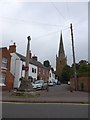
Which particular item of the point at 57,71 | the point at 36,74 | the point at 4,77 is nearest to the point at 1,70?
the point at 4,77

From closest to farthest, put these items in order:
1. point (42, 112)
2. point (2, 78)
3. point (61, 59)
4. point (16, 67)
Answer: point (42, 112), point (2, 78), point (16, 67), point (61, 59)

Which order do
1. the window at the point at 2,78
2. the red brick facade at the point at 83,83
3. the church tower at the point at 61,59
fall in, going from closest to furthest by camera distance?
the red brick facade at the point at 83,83 < the window at the point at 2,78 < the church tower at the point at 61,59

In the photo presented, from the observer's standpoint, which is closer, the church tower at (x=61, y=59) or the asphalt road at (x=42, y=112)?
the asphalt road at (x=42, y=112)

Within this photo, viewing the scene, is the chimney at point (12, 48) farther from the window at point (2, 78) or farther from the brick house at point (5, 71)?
the window at point (2, 78)

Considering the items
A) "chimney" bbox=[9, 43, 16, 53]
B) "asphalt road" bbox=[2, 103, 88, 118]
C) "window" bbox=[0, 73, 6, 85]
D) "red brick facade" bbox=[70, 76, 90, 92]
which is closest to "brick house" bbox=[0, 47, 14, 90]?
"window" bbox=[0, 73, 6, 85]

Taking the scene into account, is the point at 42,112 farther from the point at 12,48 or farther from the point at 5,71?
the point at 12,48

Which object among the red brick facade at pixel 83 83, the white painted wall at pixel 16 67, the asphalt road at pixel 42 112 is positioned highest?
the white painted wall at pixel 16 67

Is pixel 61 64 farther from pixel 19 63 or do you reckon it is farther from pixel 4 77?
pixel 4 77

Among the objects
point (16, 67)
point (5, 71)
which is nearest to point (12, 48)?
point (16, 67)

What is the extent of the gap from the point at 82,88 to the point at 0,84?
1267 centimetres

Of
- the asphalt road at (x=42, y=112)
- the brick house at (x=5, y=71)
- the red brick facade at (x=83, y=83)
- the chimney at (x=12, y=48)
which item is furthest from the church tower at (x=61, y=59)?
the asphalt road at (x=42, y=112)

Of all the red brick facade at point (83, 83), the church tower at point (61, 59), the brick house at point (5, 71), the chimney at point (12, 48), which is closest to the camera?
the red brick facade at point (83, 83)

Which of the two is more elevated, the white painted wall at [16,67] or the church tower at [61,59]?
the church tower at [61,59]

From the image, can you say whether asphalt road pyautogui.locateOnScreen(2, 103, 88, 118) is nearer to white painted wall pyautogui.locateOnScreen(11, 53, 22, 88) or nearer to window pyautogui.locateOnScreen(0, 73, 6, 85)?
window pyautogui.locateOnScreen(0, 73, 6, 85)
